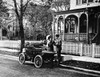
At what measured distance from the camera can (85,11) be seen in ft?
58.0

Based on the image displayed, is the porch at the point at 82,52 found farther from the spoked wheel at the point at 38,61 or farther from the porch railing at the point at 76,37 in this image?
the porch railing at the point at 76,37

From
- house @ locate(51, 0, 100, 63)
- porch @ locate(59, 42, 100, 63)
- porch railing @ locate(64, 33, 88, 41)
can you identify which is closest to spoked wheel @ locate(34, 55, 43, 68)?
porch @ locate(59, 42, 100, 63)

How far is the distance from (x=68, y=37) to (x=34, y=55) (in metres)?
9.81

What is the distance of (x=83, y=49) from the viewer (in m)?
14.0

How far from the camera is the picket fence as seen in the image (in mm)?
13039

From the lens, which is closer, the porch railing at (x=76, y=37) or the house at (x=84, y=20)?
the house at (x=84, y=20)

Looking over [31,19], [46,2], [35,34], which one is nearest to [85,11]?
[46,2]

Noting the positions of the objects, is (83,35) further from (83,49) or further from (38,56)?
(38,56)

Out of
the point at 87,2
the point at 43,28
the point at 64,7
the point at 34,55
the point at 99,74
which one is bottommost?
the point at 99,74

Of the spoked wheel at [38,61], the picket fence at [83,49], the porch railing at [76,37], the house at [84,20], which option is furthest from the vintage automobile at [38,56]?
the porch railing at [76,37]

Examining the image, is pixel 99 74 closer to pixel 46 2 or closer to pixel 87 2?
pixel 46 2

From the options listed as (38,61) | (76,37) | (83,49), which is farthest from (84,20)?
(38,61)

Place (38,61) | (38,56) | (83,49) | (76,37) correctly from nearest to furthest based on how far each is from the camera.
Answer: (38,56) → (38,61) → (83,49) → (76,37)

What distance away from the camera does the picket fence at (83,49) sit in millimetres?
13039
